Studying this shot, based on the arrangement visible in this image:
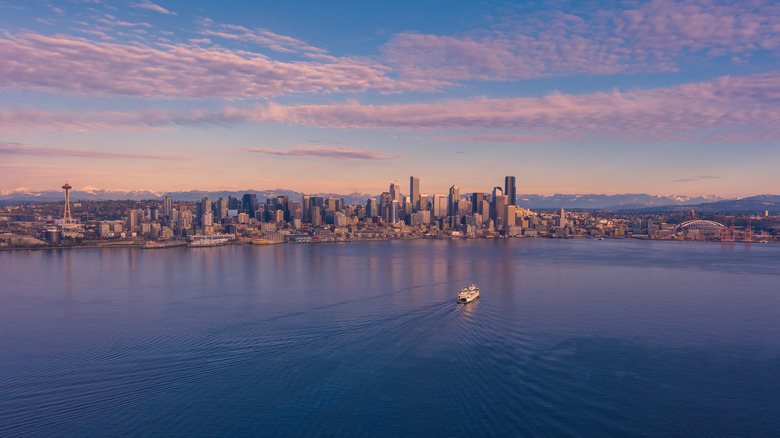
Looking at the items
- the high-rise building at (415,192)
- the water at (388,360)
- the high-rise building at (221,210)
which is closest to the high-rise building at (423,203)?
the high-rise building at (415,192)

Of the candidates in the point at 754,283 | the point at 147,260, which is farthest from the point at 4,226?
the point at 754,283

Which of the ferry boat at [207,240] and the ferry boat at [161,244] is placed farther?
the ferry boat at [207,240]

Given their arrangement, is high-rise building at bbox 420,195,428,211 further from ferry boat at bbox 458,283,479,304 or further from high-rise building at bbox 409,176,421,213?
ferry boat at bbox 458,283,479,304

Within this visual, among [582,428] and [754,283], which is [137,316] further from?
[754,283]

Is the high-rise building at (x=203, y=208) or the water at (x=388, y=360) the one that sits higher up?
the high-rise building at (x=203, y=208)

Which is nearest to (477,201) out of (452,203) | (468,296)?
(452,203)

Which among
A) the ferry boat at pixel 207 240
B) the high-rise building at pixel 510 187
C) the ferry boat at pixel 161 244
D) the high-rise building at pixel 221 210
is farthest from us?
the high-rise building at pixel 510 187

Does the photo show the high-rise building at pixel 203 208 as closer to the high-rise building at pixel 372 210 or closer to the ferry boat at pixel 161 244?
the ferry boat at pixel 161 244

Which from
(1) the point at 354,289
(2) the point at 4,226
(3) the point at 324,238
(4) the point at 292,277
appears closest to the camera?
(1) the point at 354,289
